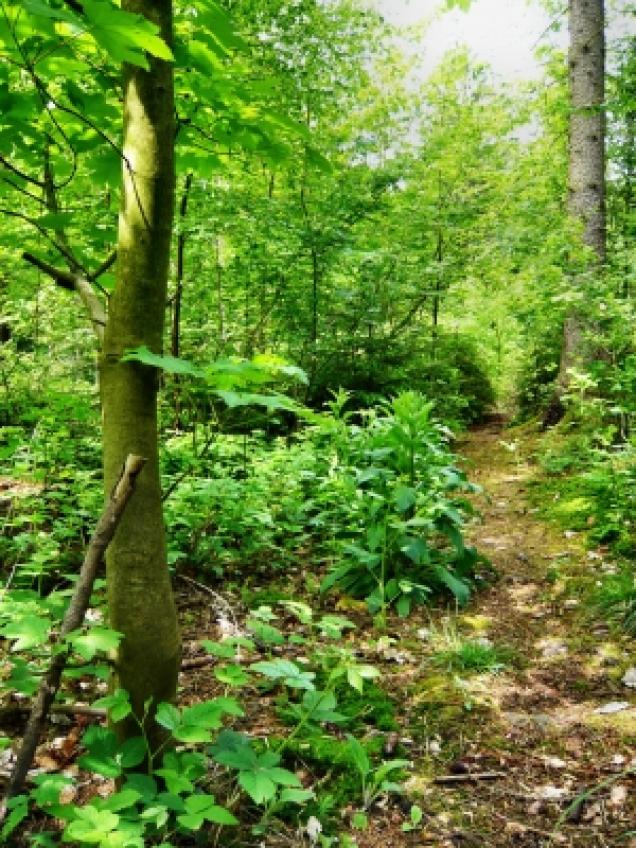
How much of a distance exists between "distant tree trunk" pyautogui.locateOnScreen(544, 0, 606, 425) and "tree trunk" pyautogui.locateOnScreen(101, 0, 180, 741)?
23.6ft

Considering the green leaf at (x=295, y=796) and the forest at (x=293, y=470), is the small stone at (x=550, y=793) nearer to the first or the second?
the forest at (x=293, y=470)

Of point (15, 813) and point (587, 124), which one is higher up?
point (587, 124)

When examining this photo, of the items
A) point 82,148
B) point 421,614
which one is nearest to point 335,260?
point 421,614

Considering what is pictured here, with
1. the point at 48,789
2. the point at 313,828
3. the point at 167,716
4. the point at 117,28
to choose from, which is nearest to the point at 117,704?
the point at 167,716

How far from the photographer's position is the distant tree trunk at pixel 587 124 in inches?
313

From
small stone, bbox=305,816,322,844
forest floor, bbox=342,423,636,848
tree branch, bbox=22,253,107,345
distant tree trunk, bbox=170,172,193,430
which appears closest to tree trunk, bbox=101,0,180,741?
tree branch, bbox=22,253,107,345

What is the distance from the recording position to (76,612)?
157 cm

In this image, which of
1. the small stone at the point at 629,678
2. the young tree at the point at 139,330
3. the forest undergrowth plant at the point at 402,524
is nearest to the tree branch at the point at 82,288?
the young tree at the point at 139,330

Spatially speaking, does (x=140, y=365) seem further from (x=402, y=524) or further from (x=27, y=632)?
(x=402, y=524)

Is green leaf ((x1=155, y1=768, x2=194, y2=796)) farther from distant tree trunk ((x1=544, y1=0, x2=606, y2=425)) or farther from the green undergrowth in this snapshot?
distant tree trunk ((x1=544, y1=0, x2=606, y2=425))

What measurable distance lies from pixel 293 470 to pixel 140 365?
335 centimetres

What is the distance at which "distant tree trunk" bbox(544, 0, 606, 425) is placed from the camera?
7953 millimetres

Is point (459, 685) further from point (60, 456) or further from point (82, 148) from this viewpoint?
point (60, 456)

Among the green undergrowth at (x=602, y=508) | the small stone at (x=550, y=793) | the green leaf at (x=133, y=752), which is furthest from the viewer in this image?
the green undergrowth at (x=602, y=508)
